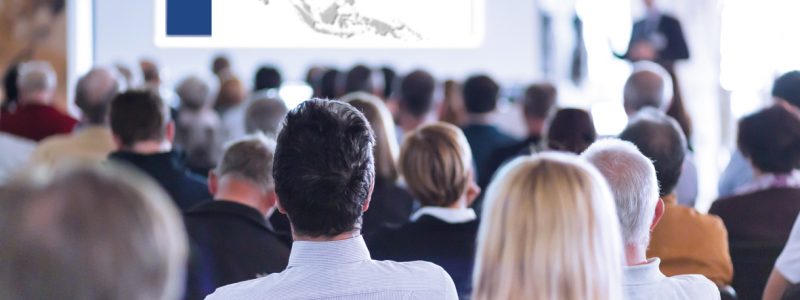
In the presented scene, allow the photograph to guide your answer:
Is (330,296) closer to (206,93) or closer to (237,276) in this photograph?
(237,276)

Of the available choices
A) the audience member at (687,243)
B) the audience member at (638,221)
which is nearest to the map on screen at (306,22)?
the audience member at (638,221)

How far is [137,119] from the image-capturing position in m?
4.26

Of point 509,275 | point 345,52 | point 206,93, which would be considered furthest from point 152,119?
point 345,52

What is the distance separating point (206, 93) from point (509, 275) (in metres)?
4.84

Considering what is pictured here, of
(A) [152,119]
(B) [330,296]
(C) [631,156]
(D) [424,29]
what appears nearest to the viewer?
(B) [330,296]

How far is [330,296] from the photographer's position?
2098mm

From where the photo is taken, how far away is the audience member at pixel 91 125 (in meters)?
4.75

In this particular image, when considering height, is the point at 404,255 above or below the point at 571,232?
below

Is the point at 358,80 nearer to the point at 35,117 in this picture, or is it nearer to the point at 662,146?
the point at 35,117

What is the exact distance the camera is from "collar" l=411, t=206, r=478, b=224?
333 centimetres

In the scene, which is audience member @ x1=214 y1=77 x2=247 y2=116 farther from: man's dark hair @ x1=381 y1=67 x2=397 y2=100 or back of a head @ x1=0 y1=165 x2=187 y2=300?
back of a head @ x1=0 y1=165 x2=187 y2=300

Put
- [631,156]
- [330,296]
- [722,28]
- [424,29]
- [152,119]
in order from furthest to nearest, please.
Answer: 1. [722,28]
2. [152,119]
3. [424,29]
4. [631,156]
5. [330,296]

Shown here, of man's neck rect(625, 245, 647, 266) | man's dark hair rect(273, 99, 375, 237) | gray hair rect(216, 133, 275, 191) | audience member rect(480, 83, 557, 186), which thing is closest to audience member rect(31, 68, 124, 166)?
gray hair rect(216, 133, 275, 191)

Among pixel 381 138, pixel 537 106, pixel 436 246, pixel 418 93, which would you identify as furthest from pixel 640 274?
pixel 418 93
